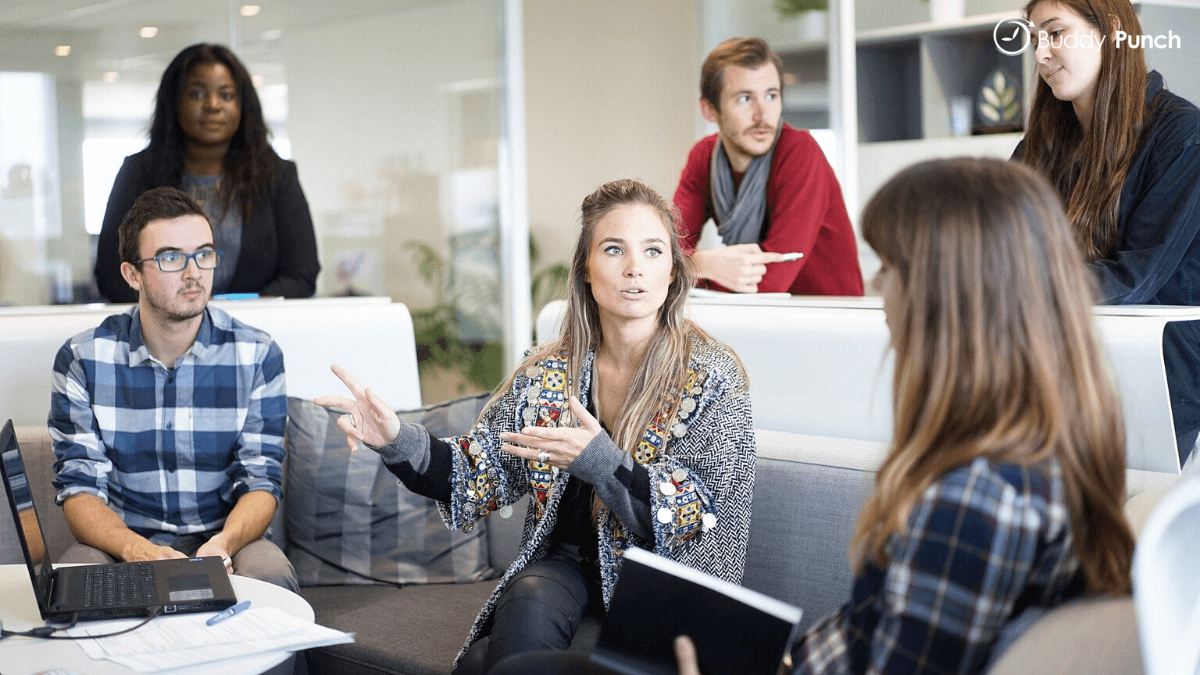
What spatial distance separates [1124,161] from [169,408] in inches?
76.6

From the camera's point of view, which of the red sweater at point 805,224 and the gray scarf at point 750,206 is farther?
the gray scarf at point 750,206

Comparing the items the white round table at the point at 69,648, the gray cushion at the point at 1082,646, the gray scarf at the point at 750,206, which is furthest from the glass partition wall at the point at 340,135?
the gray cushion at the point at 1082,646

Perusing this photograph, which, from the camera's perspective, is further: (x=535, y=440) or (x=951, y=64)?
(x=951, y=64)

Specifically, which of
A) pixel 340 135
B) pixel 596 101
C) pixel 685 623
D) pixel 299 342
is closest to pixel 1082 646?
pixel 685 623

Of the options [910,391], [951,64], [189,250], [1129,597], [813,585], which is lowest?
[813,585]

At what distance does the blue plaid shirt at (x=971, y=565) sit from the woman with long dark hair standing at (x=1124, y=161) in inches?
36.6

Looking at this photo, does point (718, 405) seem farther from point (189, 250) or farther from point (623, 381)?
point (189, 250)

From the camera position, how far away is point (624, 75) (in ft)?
19.5

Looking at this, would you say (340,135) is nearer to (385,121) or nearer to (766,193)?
(385,121)

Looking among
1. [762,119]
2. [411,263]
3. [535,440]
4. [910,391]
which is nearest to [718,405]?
[535,440]

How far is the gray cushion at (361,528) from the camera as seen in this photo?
103 inches

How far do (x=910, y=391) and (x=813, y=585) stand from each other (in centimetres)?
101

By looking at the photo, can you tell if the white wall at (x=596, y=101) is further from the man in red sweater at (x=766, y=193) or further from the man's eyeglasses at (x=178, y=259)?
the man's eyeglasses at (x=178, y=259)

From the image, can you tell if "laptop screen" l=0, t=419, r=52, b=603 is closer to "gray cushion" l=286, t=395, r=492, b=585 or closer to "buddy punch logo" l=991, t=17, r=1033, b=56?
"gray cushion" l=286, t=395, r=492, b=585
